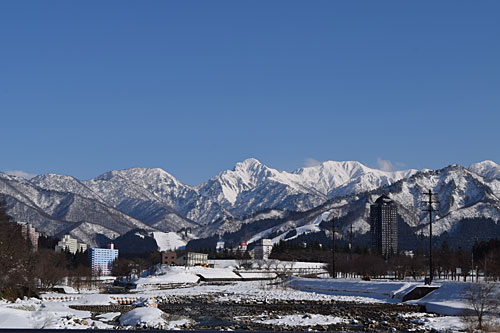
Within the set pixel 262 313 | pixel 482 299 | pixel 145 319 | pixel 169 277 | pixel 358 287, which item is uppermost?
pixel 482 299

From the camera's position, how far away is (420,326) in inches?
2148

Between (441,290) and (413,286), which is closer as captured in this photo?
(441,290)

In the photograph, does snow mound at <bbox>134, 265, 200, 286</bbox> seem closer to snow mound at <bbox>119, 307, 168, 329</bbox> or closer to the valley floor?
the valley floor

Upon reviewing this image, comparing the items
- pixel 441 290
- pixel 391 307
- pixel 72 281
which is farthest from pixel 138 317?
pixel 72 281

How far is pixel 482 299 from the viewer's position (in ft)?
199

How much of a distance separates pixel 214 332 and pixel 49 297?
265 feet

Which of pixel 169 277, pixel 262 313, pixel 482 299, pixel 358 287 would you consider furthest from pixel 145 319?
pixel 169 277

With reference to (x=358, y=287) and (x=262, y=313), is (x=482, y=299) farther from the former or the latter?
(x=358, y=287)

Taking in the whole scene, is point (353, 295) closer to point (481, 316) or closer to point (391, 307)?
point (391, 307)

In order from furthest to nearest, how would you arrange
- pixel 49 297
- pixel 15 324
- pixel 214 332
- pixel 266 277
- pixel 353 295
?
pixel 266 277, pixel 353 295, pixel 49 297, pixel 15 324, pixel 214 332

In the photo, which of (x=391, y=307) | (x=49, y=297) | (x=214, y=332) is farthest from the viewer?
(x=49, y=297)

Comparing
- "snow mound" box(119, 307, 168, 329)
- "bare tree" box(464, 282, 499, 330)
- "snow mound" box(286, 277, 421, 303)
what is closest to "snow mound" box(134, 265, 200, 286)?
"snow mound" box(286, 277, 421, 303)

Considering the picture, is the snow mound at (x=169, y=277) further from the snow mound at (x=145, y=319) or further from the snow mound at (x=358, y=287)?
the snow mound at (x=145, y=319)

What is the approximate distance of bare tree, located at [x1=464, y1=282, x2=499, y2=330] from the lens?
5716cm
